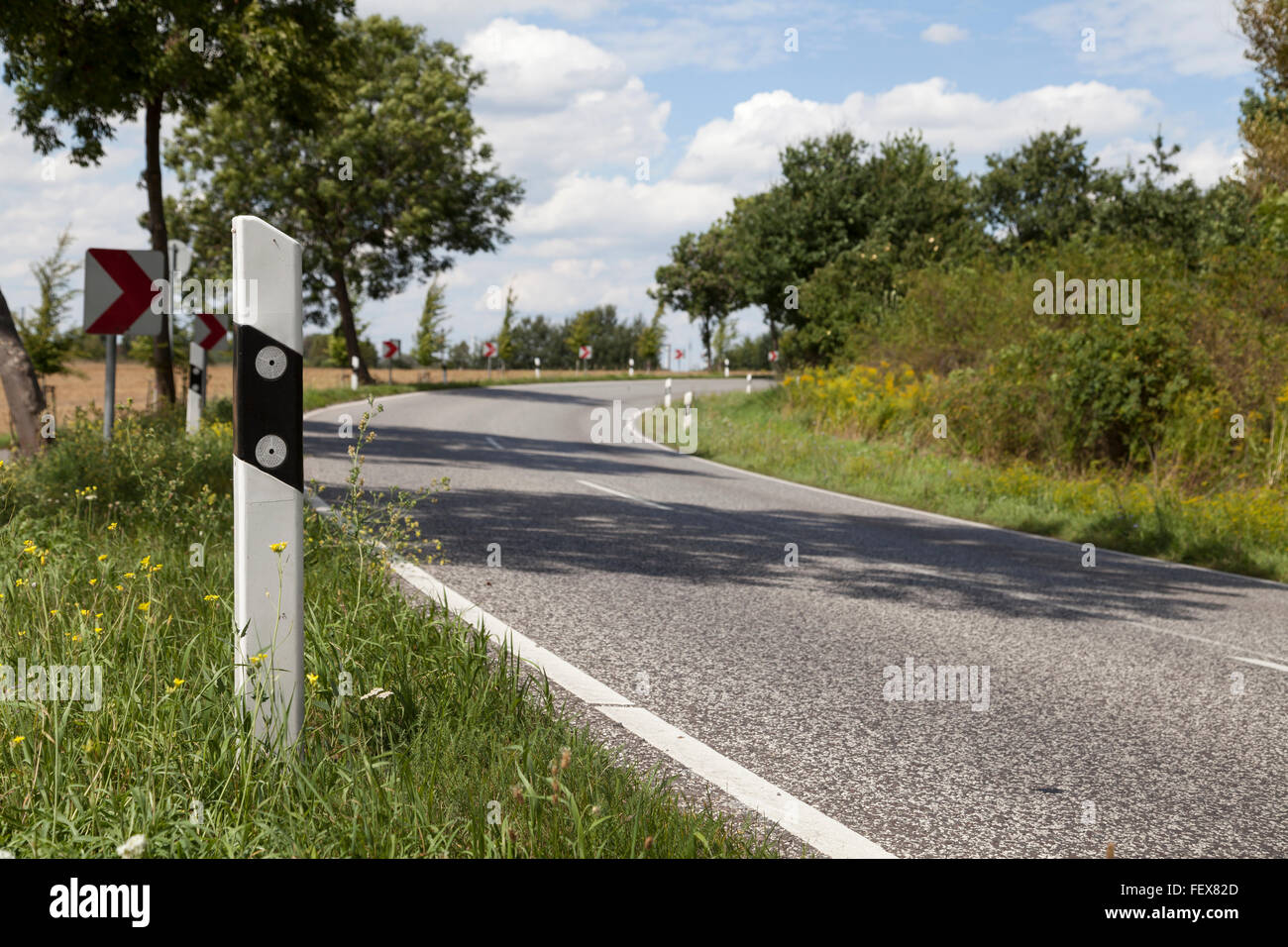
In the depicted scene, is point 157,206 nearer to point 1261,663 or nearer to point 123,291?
point 123,291

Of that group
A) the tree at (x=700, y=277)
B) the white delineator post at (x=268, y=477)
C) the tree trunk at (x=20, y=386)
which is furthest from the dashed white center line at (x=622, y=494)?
the tree at (x=700, y=277)

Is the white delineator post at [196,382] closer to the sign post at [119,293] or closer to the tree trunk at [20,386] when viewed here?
the tree trunk at [20,386]

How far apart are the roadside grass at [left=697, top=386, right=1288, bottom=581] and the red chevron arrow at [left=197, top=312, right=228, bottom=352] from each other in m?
8.74

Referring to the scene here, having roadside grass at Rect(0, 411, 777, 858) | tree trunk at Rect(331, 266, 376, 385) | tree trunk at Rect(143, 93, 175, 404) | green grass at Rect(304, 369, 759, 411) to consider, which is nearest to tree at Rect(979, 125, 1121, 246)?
green grass at Rect(304, 369, 759, 411)

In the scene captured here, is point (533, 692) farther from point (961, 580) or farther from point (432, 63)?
point (432, 63)

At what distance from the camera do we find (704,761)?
3953mm

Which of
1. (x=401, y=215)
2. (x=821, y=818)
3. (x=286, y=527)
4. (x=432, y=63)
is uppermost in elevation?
(x=432, y=63)

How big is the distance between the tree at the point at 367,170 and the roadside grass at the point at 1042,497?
77.4ft

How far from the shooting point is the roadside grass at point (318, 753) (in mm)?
2750

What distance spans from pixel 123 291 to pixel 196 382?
503 centimetres

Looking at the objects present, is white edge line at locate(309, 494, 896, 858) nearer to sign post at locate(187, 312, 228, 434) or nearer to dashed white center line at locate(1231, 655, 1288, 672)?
dashed white center line at locate(1231, 655, 1288, 672)
